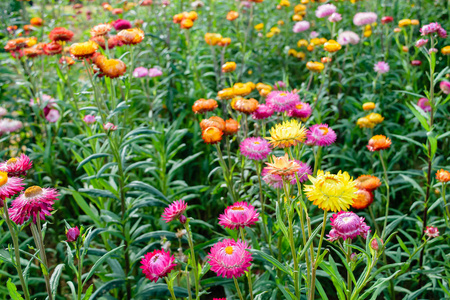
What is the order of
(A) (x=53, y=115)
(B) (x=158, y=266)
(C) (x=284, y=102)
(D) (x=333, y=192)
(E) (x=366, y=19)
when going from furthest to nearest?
1. (E) (x=366, y=19)
2. (A) (x=53, y=115)
3. (C) (x=284, y=102)
4. (B) (x=158, y=266)
5. (D) (x=333, y=192)

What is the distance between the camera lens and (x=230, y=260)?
109 cm

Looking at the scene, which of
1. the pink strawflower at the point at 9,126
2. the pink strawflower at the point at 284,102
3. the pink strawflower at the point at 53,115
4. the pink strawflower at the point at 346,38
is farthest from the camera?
the pink strawflower at the point at 346,38

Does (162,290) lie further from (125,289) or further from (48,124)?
(48,124)

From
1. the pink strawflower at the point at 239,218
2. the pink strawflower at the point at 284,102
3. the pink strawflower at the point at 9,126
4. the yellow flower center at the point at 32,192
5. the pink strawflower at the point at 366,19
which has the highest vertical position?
the yellow flower center at the point at 32,192

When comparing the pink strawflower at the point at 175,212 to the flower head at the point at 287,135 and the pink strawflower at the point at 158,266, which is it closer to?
the pink strawflower at the point at 158,266

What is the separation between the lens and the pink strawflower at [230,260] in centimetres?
108

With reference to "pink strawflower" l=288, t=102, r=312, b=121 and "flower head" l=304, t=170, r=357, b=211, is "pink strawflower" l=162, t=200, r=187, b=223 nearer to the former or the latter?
"flower head" l=304, t=170, r=357, b=211

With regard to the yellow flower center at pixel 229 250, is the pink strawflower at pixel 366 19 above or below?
below

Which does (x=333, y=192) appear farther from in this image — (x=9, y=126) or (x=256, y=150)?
(x=9, y=126)

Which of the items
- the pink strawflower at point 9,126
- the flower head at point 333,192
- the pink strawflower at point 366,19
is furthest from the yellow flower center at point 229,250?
the pink strawflower at point 366,19

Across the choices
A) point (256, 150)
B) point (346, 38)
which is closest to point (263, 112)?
point (256, 150)

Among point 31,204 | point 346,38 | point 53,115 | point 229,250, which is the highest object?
point 31,204

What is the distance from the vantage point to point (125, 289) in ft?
6.98

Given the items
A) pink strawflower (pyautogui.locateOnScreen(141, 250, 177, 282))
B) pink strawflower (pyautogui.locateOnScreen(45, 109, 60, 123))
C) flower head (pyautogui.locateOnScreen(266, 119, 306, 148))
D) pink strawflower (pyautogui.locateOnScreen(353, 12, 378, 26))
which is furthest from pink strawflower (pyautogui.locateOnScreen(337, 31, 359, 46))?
pink strawflower (pyautogui.locateOnScreen(141, 250, 177, 282))
